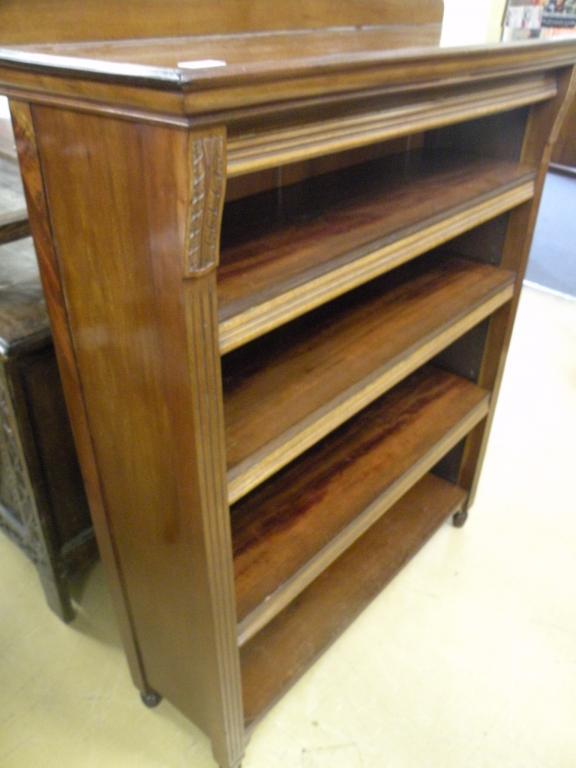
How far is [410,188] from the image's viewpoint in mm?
1190

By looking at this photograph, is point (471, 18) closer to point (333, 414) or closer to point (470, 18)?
point (470, 18)

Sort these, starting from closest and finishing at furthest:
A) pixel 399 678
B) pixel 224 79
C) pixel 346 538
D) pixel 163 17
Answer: pixel 224 79
pixel 163 17
pixel 346 538
pixel 399 678

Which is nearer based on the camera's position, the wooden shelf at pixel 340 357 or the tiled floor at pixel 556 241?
the wooden shelf at pixel 340 357

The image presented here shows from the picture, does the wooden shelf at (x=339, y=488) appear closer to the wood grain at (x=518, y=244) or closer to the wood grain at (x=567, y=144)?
the wood grain at (x=518, y=244)

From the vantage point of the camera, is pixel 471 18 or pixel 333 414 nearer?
pixel 333 414

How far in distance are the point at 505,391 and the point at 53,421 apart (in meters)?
1.66

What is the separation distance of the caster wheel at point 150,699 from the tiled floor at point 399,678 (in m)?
0.02

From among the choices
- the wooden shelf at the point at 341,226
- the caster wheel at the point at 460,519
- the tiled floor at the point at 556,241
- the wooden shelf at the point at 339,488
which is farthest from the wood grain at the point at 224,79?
the tiled floor at the point at 556,241

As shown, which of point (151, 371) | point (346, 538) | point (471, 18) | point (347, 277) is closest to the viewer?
point (151, 371)

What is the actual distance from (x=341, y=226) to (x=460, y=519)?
1.03 m

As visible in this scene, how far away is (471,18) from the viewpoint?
1.62 m

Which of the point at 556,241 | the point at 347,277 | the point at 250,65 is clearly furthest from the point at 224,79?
the point at 556,241

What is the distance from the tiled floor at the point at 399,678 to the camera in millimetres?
1223

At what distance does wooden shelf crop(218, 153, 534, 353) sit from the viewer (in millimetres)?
799
